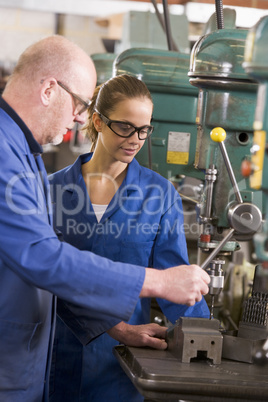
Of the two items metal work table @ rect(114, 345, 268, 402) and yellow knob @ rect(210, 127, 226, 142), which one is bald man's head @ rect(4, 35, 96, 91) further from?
metal work table @ rect(114, 345, 268, 402)

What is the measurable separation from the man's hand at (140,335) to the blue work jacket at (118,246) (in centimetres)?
14

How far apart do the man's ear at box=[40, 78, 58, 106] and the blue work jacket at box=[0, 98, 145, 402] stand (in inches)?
3.3

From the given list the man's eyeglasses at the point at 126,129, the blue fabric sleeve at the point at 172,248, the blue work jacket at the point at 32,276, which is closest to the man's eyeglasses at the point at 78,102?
the blue work jacket at the point at 32,276

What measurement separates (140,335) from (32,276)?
1.37 ft

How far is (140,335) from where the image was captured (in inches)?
65.9

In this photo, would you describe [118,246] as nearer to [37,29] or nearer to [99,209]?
[99,209]

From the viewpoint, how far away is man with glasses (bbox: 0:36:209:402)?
4.62 feet

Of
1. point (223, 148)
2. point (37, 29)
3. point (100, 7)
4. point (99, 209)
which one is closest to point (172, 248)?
point (99, 209)

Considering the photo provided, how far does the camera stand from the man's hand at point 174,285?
4.75 ft

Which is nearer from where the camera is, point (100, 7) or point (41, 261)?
point (41, 261)

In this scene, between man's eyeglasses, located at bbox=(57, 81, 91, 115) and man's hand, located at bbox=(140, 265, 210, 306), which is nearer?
man's hand, located at bbox=(140, 265, 210, 306)

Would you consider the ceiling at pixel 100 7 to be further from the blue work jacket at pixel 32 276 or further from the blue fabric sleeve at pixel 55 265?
the blue fabric sleeve at pixel 55 265

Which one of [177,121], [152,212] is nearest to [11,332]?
[152,212]

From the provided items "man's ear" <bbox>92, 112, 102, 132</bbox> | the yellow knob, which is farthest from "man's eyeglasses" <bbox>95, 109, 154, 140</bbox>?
the yellow knob
